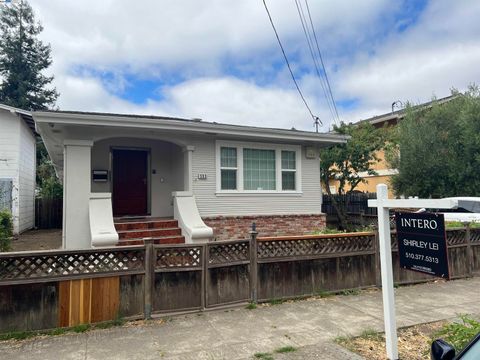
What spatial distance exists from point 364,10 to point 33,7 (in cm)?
3344

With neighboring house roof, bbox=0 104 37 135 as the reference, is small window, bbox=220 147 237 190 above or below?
below

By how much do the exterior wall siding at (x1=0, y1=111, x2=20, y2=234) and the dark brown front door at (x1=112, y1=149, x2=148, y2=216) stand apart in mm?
6997

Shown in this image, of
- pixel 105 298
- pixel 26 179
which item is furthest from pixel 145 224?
pixel 26 179

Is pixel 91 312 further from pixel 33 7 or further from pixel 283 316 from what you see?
pixel 33 7

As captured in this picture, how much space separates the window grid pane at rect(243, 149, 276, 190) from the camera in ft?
35.0

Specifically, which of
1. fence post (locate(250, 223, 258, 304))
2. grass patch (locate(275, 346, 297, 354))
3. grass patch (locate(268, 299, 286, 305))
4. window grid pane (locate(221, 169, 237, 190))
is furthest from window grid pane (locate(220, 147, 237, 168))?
grass patch (locate(275, 346, 297, 354))

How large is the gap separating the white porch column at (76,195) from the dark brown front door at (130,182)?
6.20ft

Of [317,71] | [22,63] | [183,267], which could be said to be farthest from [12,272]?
[22,63]

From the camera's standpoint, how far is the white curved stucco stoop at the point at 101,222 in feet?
23.6

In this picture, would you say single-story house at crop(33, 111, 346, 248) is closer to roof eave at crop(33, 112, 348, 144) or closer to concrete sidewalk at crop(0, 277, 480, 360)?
roof eave at crop(33, 112, 348, 144)

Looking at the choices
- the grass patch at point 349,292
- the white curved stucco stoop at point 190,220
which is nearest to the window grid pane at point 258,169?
the white curved stucco stoop at point 190,220

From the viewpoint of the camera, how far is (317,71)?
12531 millimetres

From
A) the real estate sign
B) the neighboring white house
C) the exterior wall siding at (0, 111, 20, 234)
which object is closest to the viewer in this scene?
the real estate sign

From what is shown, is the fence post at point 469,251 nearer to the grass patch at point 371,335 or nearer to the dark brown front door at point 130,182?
the grass patch at point 371,335
